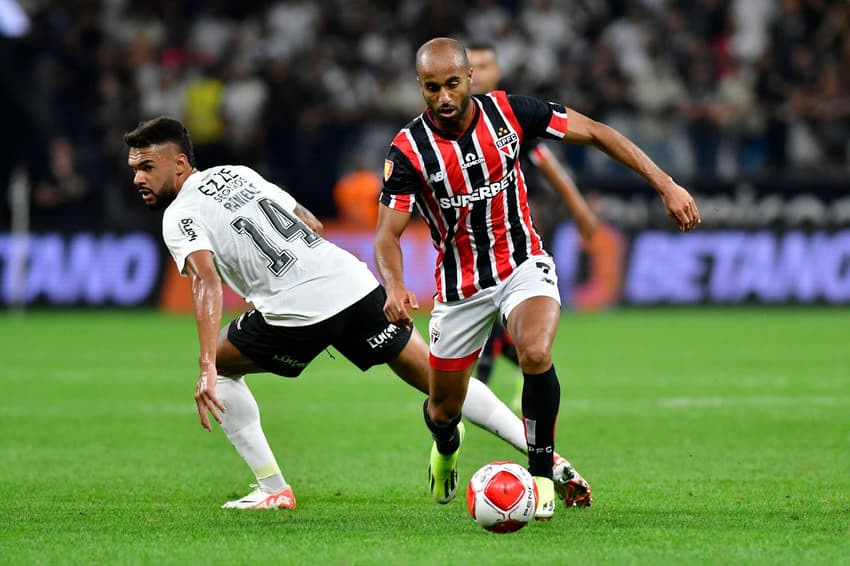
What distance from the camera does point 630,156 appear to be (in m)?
6.66

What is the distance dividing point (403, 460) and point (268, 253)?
2.14 metres

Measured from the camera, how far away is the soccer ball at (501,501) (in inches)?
238

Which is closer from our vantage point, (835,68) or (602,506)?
(602,506)

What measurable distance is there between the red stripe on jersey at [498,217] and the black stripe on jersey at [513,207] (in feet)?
0.09

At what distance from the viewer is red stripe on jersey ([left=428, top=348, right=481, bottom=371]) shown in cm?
Answer: 680

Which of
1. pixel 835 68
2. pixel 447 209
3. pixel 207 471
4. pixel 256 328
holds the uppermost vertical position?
pixel 835 68

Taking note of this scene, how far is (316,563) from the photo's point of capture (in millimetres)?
5332

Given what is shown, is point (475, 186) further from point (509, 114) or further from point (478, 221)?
point (509, 114)

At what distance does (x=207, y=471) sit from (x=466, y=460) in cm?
151

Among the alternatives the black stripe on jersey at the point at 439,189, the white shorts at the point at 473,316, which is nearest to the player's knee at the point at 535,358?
the white shorts at the point at 473,316

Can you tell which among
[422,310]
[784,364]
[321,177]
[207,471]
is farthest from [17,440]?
[321,177]

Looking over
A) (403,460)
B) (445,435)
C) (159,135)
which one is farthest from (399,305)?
(403,460)

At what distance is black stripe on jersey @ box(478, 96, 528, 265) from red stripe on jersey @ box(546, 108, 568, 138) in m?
0.20

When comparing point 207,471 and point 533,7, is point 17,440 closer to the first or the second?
point 207,471
